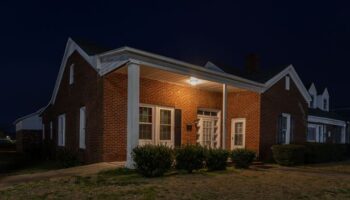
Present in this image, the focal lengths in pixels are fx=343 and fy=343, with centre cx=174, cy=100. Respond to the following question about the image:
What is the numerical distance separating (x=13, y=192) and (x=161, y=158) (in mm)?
4098

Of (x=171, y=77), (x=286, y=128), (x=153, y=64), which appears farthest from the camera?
(x=286, y=128)

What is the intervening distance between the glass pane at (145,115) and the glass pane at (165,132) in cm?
78

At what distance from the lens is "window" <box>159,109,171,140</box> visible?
14992 mm

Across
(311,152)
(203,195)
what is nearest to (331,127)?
(311,152)

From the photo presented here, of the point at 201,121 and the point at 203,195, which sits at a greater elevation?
the point at 201,121

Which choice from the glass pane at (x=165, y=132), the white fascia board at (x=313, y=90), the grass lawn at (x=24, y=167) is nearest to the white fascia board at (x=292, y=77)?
the glass pane at (x=165, y=132)

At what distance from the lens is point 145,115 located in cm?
1441

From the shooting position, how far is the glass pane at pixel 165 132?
1496cm

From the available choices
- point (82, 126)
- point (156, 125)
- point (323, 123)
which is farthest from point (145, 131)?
point (323, 123)

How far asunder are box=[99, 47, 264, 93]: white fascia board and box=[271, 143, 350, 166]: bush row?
3723 millimetres

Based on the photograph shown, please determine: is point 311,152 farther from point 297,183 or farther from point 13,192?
point 13,192

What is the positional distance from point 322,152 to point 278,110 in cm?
308

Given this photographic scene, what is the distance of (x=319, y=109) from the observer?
1191 inches

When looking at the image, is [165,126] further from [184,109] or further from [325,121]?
[325,121]
